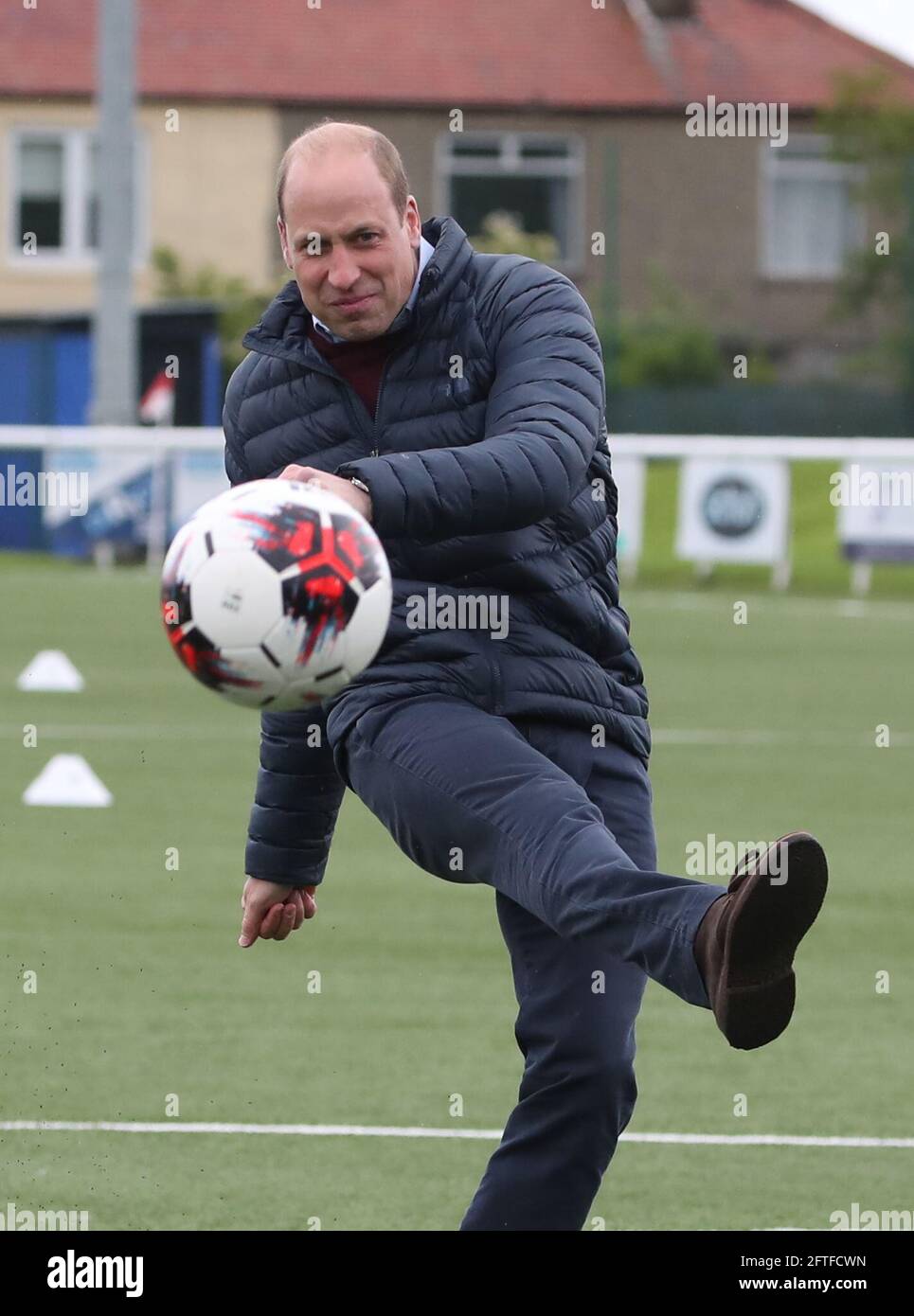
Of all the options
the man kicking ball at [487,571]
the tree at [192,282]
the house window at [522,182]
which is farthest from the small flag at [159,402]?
the man kicking ball at [487,571]

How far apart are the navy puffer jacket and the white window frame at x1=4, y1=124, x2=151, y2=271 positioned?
38.8m

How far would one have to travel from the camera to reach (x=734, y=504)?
83.5 feet

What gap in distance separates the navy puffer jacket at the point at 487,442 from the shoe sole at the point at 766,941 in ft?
2.61

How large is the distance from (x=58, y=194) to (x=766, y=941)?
4111 centimetres

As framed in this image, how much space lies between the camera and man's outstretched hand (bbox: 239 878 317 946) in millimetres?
5695

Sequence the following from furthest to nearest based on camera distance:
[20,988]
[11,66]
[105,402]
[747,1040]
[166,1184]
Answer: [11,66] < [105,402] < [20,988] < [166,1184] < [747,1040]

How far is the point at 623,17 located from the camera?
149 feet

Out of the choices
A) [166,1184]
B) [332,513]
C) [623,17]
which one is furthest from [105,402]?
[332,513]

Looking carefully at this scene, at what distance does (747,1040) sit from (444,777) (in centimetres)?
81

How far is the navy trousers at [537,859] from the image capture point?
4820 mm

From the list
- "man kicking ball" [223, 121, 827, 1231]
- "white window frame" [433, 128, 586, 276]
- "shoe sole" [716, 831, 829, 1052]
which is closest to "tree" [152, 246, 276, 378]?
"white window frame" [433, 128, 586, 276]

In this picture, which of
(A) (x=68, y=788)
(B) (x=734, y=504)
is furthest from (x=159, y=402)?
(A) (x=68, y=788)
